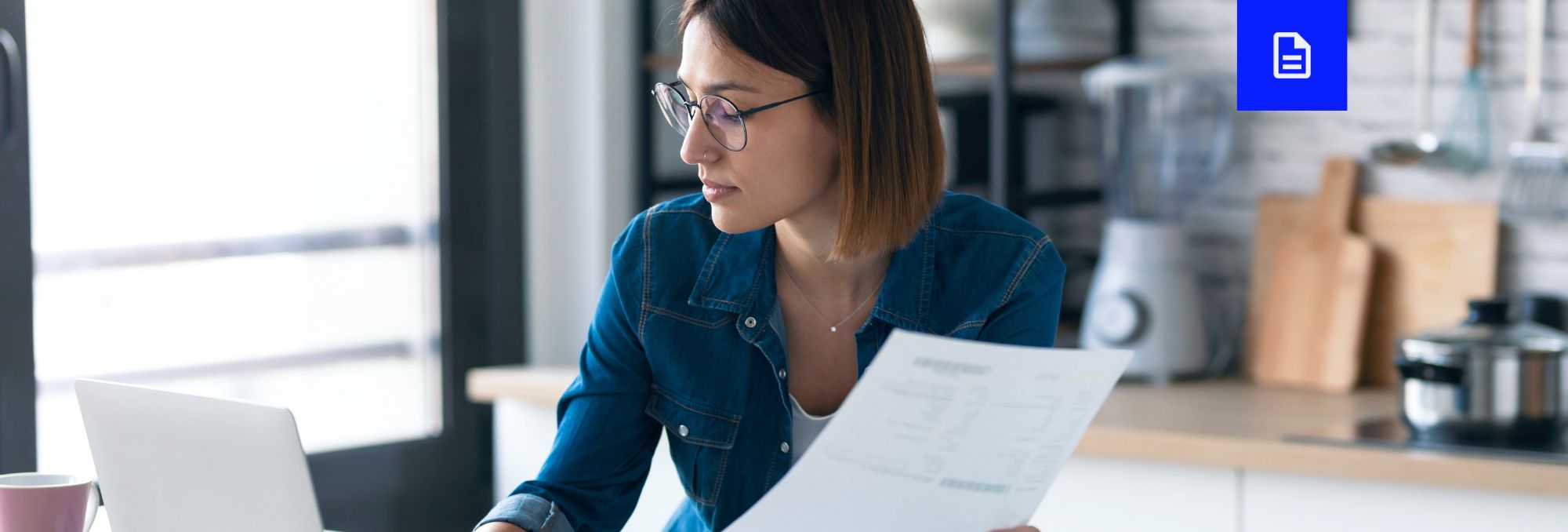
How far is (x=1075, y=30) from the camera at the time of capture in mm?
2709

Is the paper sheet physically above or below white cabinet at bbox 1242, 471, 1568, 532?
above

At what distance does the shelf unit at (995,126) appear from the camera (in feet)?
8.11

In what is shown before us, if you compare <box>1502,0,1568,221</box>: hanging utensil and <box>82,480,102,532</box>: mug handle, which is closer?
<box>82,480,102,532</box>: mug handle

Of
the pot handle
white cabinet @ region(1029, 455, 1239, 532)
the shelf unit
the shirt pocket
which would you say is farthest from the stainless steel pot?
the shirt pocket

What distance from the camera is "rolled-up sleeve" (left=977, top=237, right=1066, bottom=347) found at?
4.13 ft

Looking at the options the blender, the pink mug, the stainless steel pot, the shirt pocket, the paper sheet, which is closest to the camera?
the paper sheet

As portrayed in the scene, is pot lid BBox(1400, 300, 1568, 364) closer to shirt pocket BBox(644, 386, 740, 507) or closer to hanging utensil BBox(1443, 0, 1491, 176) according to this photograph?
hanging utensil BBox(1443, 0, 1491, 176)

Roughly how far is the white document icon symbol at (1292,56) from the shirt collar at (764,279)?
33cm

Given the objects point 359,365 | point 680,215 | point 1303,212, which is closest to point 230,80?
point 359,365

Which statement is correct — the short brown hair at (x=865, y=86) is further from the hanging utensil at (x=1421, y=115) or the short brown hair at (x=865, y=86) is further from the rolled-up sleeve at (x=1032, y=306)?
the hanging utensil at (x=1421, y=115)

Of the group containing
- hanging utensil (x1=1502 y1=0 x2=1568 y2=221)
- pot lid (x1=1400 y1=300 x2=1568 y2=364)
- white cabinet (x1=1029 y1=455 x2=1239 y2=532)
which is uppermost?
hanging utensil (x1=1502 y1=0 x2=1568 y2=221)

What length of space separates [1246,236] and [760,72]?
5.52ft

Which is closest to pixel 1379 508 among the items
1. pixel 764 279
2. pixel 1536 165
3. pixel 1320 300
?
pixel 1320 300

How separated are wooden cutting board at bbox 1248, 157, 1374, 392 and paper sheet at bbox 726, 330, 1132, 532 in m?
1.57
